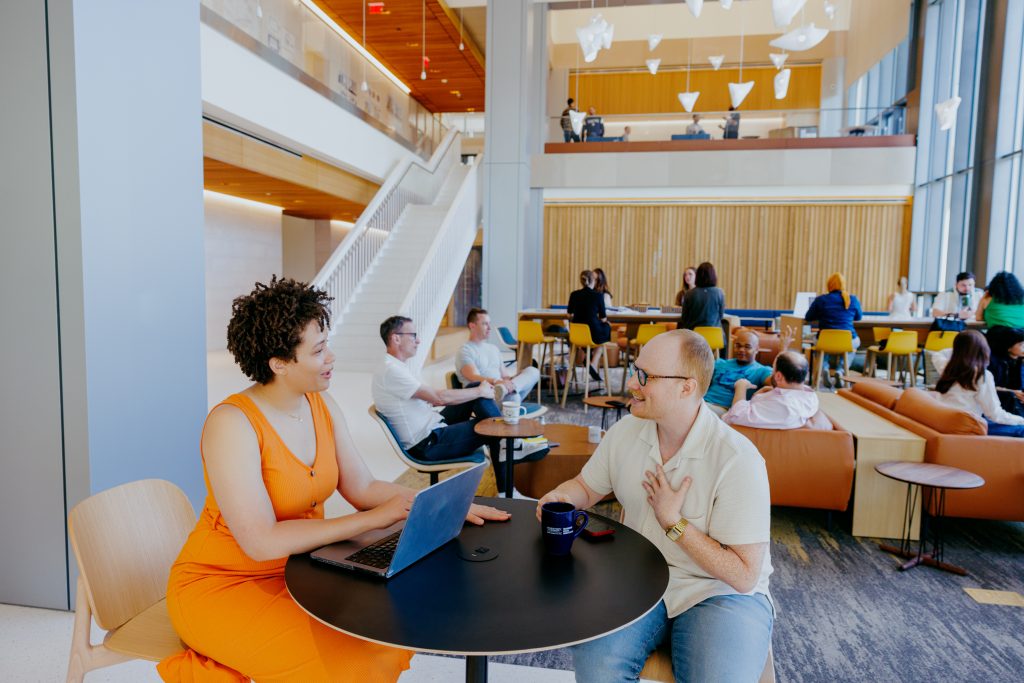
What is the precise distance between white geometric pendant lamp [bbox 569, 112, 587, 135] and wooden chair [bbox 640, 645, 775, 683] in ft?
38.6

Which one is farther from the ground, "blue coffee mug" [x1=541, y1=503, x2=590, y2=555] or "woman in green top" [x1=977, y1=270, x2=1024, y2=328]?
"woman in green top" [x1=977, y1=270, x2=1024, y2=328]

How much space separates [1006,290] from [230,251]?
1189 cm

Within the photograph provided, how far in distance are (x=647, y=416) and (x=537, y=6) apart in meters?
12.1

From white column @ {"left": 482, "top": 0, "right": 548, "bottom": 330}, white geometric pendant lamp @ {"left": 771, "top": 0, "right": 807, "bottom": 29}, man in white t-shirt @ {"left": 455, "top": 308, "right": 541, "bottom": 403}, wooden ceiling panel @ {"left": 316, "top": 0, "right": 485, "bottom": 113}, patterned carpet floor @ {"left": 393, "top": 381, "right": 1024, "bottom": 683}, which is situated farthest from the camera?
wooden ceiling panel @ {"left": 316, "top": 0, "right": 485, "bottom": 113}

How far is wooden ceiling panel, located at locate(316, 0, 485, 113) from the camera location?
12.0 meters

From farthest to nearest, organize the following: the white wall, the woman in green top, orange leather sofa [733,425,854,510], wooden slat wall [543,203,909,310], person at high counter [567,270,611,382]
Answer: wooden slat wall [543,203,909,310], the white wall, person at high counter [567,270,611,382], the woman in green top, orange leather sofa [733,425,854,510]

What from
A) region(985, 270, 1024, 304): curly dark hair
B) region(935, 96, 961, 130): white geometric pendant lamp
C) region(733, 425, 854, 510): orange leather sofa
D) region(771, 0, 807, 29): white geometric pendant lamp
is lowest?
region(733, 425, 854, 510): orange leather sofa

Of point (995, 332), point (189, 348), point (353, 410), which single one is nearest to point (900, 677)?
point (189, 348)

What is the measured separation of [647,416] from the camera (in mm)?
1725

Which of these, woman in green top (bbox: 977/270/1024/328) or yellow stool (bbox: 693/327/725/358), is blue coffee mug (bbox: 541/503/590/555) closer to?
woman in green top (bbox: 977/270/1024/328)

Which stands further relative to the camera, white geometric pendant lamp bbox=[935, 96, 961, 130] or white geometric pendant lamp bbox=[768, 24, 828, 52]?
white geometric pendant lamp bbox=[935, 96, 961, 130]

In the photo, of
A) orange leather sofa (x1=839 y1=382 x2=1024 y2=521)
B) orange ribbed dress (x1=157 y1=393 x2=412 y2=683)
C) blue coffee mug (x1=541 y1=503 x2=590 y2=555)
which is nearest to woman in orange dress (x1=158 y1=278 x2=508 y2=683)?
orange ribbed dress (x1=157 y1=393 x2=412 y2=683)

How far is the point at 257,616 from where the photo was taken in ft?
4.83

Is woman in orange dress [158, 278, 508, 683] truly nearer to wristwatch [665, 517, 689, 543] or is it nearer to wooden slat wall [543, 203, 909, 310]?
wristwatch [665, 517, 689, 543]
